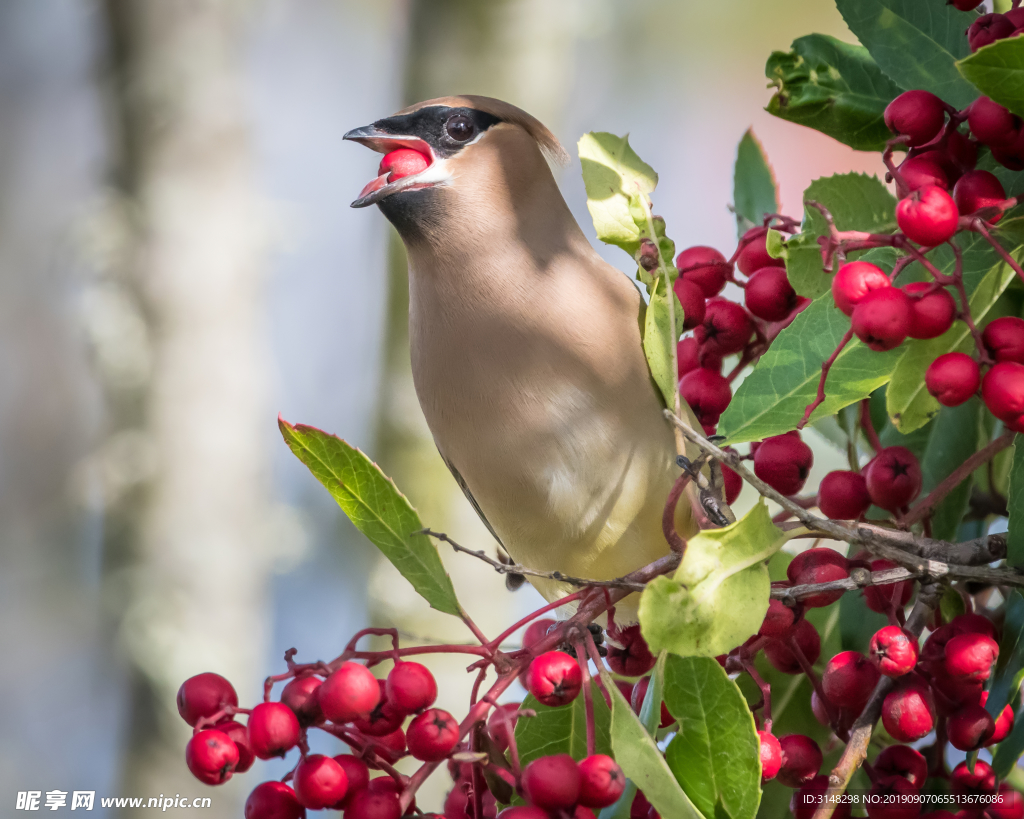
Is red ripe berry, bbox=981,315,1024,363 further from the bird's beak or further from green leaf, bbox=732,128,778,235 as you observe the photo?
the bird's beak

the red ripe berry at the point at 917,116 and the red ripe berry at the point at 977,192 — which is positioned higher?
the red ripe berry at the point at 917,116

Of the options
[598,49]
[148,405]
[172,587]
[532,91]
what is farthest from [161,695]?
[598,49]

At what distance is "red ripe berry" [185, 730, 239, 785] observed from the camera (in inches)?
32.9

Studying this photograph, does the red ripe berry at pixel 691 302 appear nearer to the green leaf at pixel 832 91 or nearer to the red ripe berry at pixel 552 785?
the green leaf at pixel 832 91

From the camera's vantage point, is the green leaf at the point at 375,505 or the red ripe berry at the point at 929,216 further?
the green leaf at the point at 375,505

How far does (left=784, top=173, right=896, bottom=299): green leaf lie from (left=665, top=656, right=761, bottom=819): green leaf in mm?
320

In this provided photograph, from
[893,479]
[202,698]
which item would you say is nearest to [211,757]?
[202,698]

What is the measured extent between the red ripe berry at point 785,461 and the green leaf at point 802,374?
16cm

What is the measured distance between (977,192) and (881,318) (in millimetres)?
140

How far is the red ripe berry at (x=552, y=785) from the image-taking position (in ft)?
2.48

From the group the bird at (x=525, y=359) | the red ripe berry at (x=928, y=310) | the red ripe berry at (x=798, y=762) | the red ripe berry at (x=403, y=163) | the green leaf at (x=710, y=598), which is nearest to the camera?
the green leaf at (x=710, y=598)

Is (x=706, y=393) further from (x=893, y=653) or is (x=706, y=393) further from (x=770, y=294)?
(x=893, y=653)

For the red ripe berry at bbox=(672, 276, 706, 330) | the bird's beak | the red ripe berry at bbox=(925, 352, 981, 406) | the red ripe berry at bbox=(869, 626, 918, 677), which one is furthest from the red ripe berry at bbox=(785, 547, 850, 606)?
the bird's beak

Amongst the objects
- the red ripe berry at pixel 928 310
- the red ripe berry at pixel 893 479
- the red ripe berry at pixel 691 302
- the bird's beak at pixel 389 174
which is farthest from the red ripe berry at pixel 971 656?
the bird's beak at pixel 389 174
